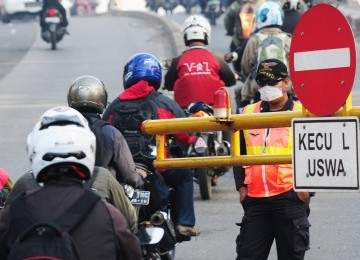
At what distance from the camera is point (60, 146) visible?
17.7 feet

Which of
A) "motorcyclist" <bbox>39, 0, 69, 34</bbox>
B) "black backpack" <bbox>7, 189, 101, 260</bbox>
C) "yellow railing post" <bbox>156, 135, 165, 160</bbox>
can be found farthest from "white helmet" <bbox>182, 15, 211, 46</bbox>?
"motorcyclist" <bbox>39, 0, 69, 34</bbox>

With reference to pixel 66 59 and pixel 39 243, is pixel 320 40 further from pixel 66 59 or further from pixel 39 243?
pixel 66 59

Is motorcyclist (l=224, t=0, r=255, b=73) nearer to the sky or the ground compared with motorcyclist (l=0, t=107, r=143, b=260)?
nearer to the ground

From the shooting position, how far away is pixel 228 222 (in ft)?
41.1

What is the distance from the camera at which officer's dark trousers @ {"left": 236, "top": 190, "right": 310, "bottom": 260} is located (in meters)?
8.30

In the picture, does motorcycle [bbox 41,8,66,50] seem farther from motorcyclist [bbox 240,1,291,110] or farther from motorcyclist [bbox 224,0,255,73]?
motorcyclist [bbox 240,1,291,110]

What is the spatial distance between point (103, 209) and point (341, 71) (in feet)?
4.68

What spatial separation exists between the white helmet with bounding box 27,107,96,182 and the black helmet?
3.25 meters

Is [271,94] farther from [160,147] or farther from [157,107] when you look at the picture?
[157,107]

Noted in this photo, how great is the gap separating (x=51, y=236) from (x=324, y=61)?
1.76 m

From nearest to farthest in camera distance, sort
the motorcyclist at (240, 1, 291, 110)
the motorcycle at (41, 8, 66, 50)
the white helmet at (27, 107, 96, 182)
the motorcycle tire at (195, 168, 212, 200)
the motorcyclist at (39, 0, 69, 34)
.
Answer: the white helmet at (27, 107, 96, 182), the motorcycle tire at (195, 168, 212, 200), the motorcyclist at (240, 1, 291, 110), the motorcycle at (41, 8, 66, 50), the motorcyclist at (39, 0, 69, 34)

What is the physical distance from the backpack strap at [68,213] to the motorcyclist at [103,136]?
2.90 metres

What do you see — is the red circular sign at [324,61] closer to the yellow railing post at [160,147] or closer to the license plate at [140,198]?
the yellow railing post at [160,147]

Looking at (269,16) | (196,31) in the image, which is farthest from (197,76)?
(269,16)
